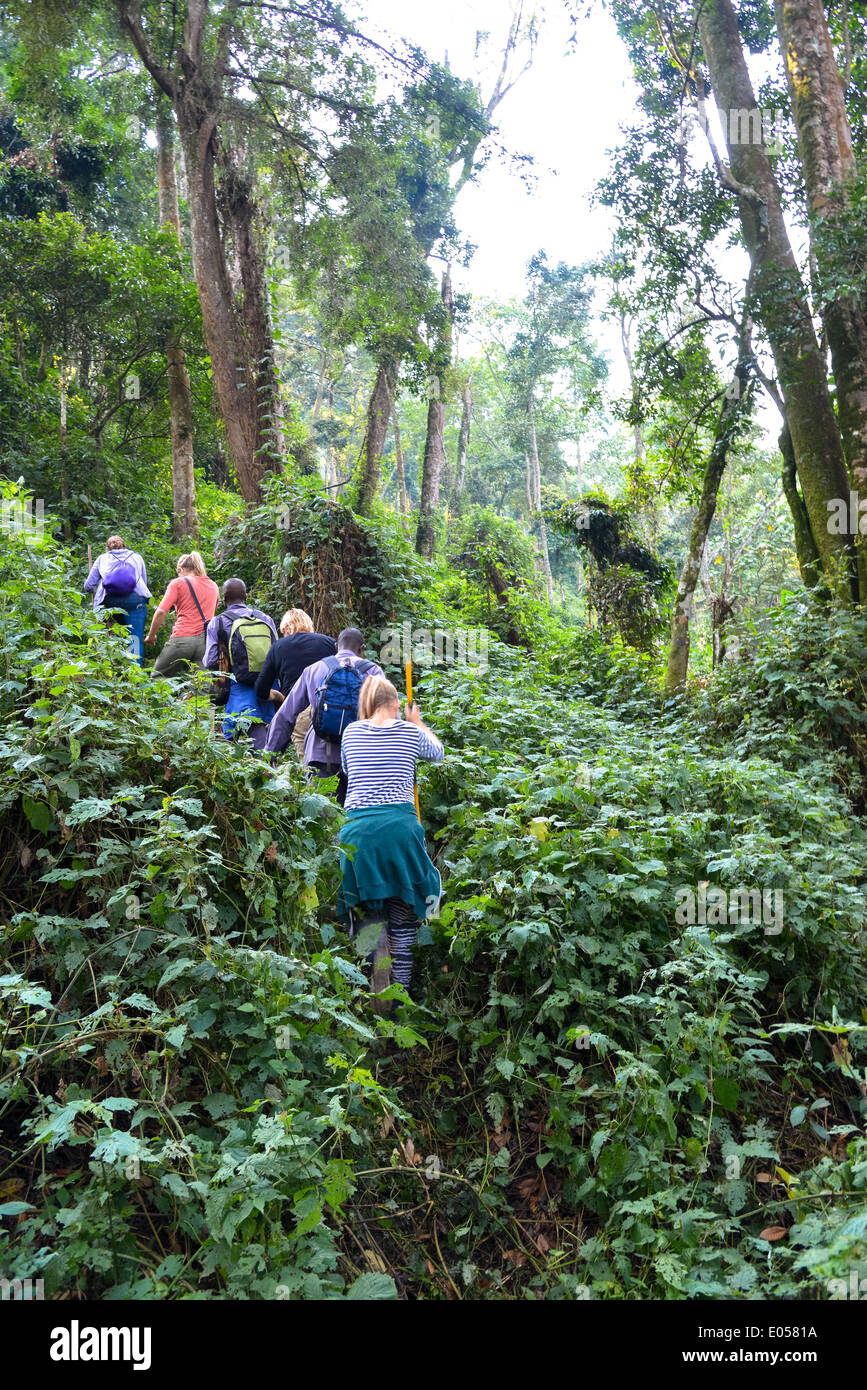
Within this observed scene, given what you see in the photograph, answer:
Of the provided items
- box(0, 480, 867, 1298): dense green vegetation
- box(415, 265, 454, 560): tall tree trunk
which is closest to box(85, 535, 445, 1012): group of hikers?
box(0, 480, 867, 1298): dense green vegetation

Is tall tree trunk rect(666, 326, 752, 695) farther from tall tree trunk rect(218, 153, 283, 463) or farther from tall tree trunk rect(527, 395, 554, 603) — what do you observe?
tall tree trunk rect(527, 395, 554, 603)

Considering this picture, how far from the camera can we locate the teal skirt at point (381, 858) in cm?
445

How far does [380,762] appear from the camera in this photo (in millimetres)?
4637

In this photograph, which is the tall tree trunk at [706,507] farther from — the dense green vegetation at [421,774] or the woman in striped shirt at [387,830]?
the woman in striped shirt at [387,830]

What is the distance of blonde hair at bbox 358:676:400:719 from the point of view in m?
4.81

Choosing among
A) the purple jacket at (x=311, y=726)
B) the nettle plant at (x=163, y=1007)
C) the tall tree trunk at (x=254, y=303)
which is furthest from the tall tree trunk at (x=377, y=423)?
the nettle plant at (x=163, y=1007)

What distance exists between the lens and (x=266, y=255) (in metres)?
13.0

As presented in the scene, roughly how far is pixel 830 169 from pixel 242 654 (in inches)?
307

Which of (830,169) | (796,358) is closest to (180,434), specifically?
(796,358)

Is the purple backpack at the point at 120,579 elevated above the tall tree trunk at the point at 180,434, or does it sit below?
below
